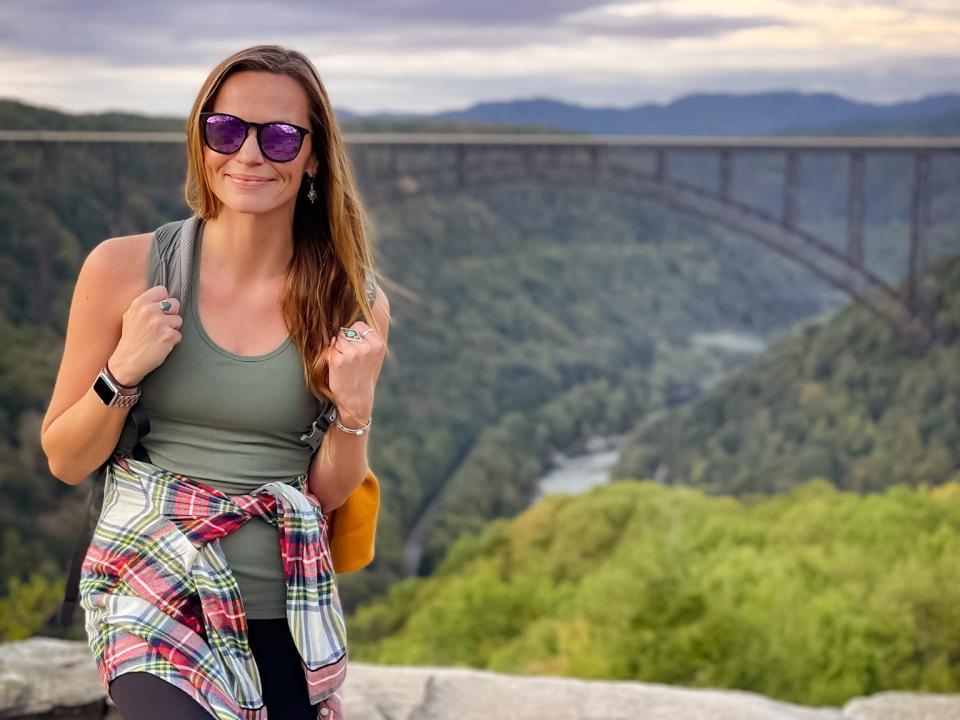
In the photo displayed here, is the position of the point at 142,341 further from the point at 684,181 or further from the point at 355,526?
the point at 684,181

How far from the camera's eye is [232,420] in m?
1.78

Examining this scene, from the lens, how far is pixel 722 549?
49.4 feet

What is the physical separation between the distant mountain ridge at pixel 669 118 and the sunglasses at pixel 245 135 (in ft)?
59.0

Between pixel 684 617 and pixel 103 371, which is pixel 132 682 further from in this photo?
pixel 684 617

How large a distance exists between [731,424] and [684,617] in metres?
11.8

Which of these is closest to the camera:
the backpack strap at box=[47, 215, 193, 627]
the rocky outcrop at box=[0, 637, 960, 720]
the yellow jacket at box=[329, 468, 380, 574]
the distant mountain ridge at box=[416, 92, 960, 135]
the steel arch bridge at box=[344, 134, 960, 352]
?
the backpack strap at box=[47, 215, 193, 627]

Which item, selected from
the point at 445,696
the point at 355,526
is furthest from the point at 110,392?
the point at 445,696

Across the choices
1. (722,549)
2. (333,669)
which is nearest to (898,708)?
(333,669)

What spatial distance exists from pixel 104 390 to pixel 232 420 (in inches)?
7.3

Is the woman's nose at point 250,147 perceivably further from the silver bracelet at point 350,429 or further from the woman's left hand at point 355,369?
the silver bracelet at point 350,429

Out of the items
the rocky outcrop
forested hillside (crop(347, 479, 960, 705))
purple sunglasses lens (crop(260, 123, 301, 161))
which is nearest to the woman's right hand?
purple sunglasses lens (crop(260, 123, 301, 161))

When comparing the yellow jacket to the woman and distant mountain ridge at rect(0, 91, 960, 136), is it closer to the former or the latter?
the woman

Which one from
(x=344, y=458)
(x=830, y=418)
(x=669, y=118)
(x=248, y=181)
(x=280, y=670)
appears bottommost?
(x=830, y=418)

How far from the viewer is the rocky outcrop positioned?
10.7 feet
